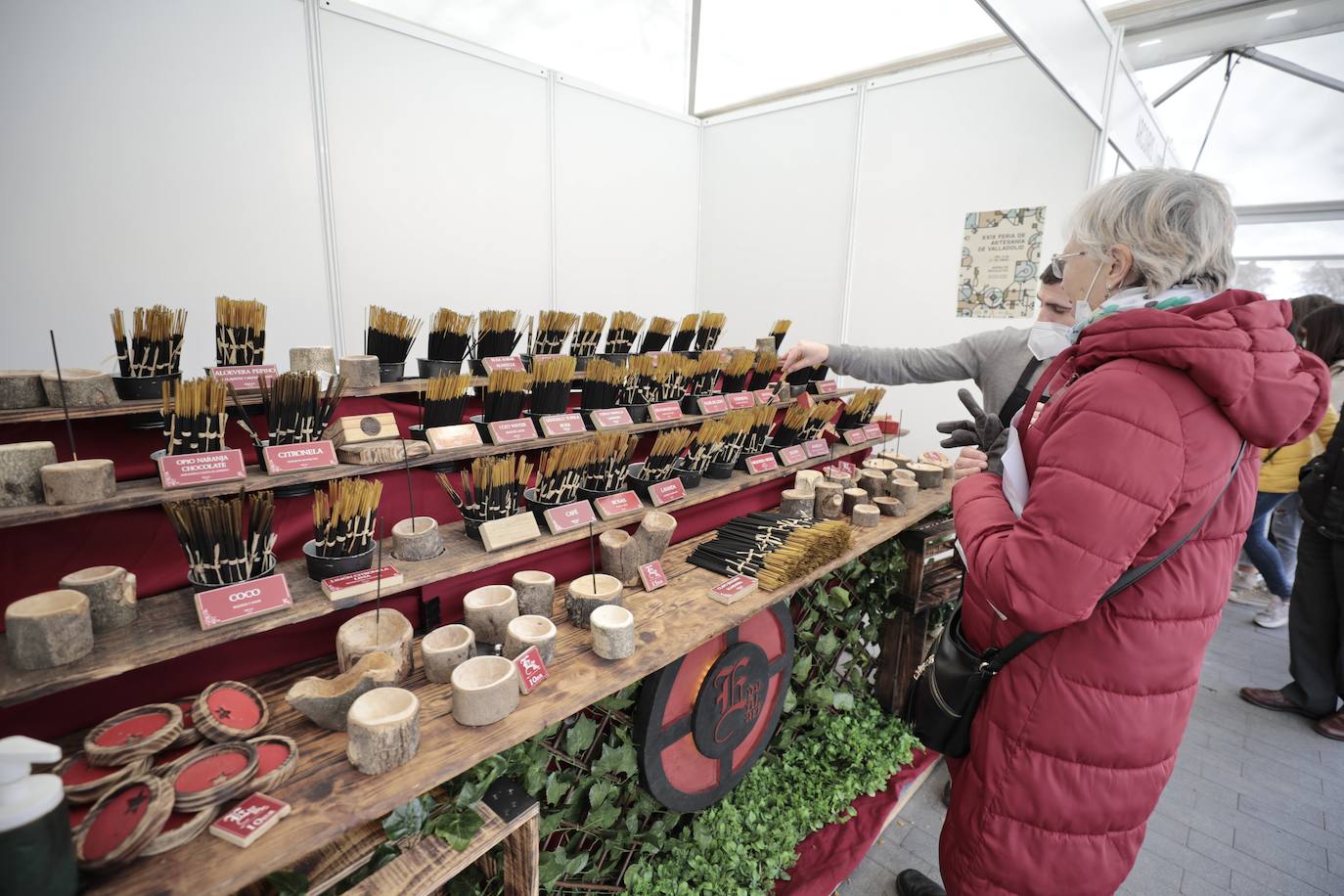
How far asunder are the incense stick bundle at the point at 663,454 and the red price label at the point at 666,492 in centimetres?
4

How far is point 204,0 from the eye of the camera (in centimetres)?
255

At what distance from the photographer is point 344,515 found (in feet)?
4.18

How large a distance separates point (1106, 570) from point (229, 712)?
1.60 metres

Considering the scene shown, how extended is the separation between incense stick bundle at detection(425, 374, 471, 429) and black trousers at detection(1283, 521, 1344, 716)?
3.75m

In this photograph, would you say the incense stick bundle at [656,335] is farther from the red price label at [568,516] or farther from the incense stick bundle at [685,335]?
the red price label at [568,516]

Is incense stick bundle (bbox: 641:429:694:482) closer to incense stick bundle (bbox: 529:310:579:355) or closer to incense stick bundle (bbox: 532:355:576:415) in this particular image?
incense stick bundle (bbox: 532:355:576:415)

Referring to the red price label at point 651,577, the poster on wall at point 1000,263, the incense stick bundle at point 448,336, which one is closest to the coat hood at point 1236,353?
the red price label at point 651,577

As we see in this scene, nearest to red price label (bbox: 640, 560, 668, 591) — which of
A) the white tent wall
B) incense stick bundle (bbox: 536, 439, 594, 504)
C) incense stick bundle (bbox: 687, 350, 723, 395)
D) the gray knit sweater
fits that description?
incense stick bundle (bbox: 536, 439, 594, 504)

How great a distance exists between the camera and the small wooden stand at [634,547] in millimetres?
1733

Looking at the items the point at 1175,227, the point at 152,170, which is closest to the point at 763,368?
the point at 1175,227

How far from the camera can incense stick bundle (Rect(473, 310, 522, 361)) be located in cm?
191

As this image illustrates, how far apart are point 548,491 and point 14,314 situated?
2430 mm

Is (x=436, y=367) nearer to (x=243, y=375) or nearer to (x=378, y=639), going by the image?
(x=243, y=375)

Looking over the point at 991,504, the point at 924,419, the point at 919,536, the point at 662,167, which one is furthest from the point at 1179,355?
the point at 662,167
